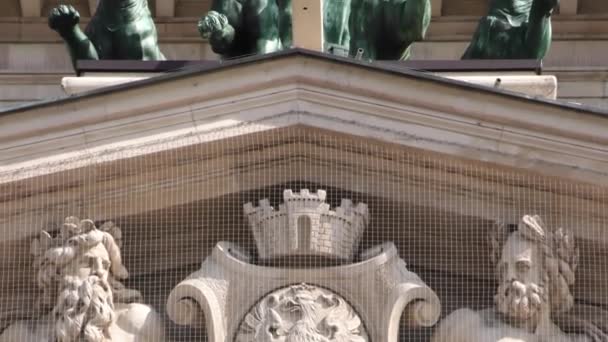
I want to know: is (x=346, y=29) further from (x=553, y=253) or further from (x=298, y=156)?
(x=553, y=253)

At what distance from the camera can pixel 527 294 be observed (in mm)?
19062

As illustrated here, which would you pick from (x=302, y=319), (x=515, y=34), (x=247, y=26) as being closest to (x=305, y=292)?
(x=302, y=319)

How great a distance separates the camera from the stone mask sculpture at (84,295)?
1908cm

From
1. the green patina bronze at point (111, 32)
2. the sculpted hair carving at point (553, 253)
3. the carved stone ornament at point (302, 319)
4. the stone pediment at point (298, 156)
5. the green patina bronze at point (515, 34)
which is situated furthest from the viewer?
the green patina bronze at point (111, 32)

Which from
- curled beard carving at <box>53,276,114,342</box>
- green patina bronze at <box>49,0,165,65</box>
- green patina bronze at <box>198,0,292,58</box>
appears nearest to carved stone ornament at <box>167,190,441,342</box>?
curled beard carving at <box>53,276,114,342</box>

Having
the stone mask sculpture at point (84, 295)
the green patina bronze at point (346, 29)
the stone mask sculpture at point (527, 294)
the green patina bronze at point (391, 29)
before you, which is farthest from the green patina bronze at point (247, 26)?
the stone mask sculpture at point (527, 294)

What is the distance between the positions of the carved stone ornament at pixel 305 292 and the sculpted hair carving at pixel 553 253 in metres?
0.49

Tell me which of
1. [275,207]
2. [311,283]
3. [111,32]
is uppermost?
[111,32]

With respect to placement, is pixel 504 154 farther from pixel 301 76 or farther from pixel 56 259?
pixel 56 259

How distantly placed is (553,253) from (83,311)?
244 centimetres

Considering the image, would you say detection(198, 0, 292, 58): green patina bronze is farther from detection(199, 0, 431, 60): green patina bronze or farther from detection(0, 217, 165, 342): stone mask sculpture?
detection(0, 217, 165, 342): stone mask sculpture

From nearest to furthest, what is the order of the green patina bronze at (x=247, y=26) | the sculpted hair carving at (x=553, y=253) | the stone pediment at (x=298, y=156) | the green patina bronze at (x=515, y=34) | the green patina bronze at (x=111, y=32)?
the sculpted hair carving at (x=553, y=253)
the stone pediment at (x=298, y=156)
the green patina bronze at (x=515, y=34)
the green patina bronze at (x=247, y=26)
the green patina bronze at (x=111, y=32)

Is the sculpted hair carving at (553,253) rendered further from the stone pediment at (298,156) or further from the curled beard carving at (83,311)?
the curled beard carving at (83,311)

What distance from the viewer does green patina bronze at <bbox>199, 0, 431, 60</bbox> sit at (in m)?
21.7
